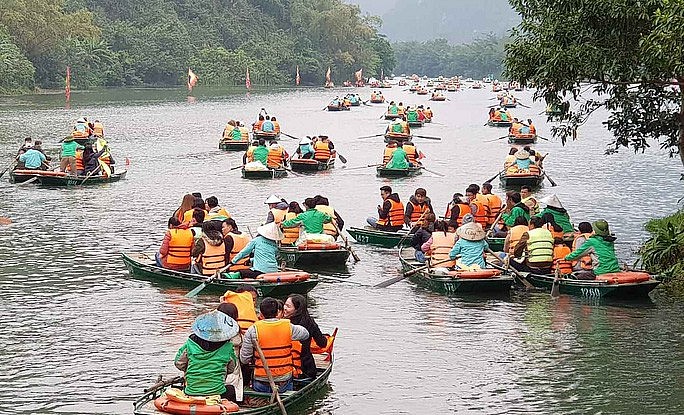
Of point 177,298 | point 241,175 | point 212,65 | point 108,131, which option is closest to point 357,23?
point 212,65

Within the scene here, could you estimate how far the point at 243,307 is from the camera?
1308 centimetres

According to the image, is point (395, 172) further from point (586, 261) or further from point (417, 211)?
point (586, 261)

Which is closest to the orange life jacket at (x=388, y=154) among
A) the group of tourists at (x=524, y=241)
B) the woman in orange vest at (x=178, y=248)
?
the group of tourists at (x=524, y=241)

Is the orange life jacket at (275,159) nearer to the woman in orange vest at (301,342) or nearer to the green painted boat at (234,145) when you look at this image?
the green painted boat at (234,145)

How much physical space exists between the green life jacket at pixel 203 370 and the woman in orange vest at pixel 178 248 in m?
7.38

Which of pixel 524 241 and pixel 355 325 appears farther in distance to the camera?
pixel 524 241

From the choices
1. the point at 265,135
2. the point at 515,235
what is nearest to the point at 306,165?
the point at 265,135

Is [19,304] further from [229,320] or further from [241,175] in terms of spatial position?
[241,175]

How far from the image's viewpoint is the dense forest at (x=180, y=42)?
8725 centimetres

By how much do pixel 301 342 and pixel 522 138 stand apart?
1526 inches

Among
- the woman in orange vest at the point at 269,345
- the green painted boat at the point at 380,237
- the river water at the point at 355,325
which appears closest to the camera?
the woman in orange vest at the point at 269,345

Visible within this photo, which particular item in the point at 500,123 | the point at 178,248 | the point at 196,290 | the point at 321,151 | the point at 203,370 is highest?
the point at 500,123

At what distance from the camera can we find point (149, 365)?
15.1 m

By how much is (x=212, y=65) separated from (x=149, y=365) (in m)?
102
